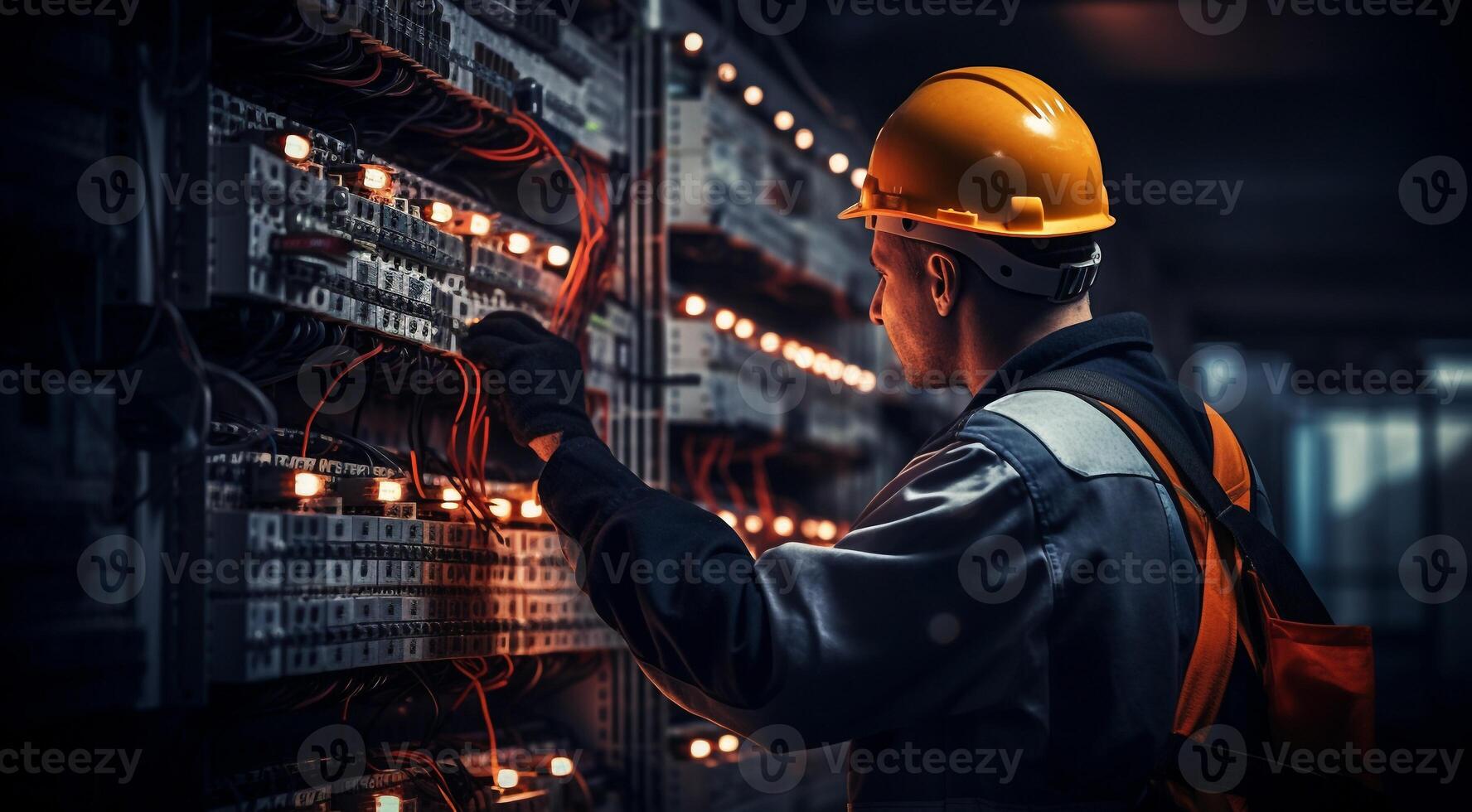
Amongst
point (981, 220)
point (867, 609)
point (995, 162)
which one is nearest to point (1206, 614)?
point (867, 609)

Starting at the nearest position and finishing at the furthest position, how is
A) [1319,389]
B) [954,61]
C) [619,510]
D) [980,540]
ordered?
[980,540]
[619,510]
[954,61]
[1319,389]

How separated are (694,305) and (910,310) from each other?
138 cm

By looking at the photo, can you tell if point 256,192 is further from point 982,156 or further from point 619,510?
point 982,156

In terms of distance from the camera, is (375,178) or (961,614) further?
(375,178)

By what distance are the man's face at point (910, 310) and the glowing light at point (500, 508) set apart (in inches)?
34.8

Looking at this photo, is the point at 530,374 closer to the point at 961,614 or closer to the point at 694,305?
the point at 961,614

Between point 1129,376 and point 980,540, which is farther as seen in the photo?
point 1129,376

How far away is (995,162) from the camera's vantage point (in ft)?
8.26

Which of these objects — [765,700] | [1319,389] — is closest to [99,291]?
[765,700]

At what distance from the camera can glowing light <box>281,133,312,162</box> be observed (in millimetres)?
2277

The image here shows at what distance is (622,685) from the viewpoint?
3.59 m

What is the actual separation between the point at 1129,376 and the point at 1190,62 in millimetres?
5128

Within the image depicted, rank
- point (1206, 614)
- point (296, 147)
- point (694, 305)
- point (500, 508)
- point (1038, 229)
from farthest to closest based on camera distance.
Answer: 1. point (694, 305)
2. point (500, 508)
3. point (1038, 229)
4. point (296, 147)
5. point (1206, 614)

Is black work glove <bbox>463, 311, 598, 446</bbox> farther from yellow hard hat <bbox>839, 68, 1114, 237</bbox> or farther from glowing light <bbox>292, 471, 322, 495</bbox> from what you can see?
yellow hard hat <bbox>839, 68, 1114, 237</bbox>
